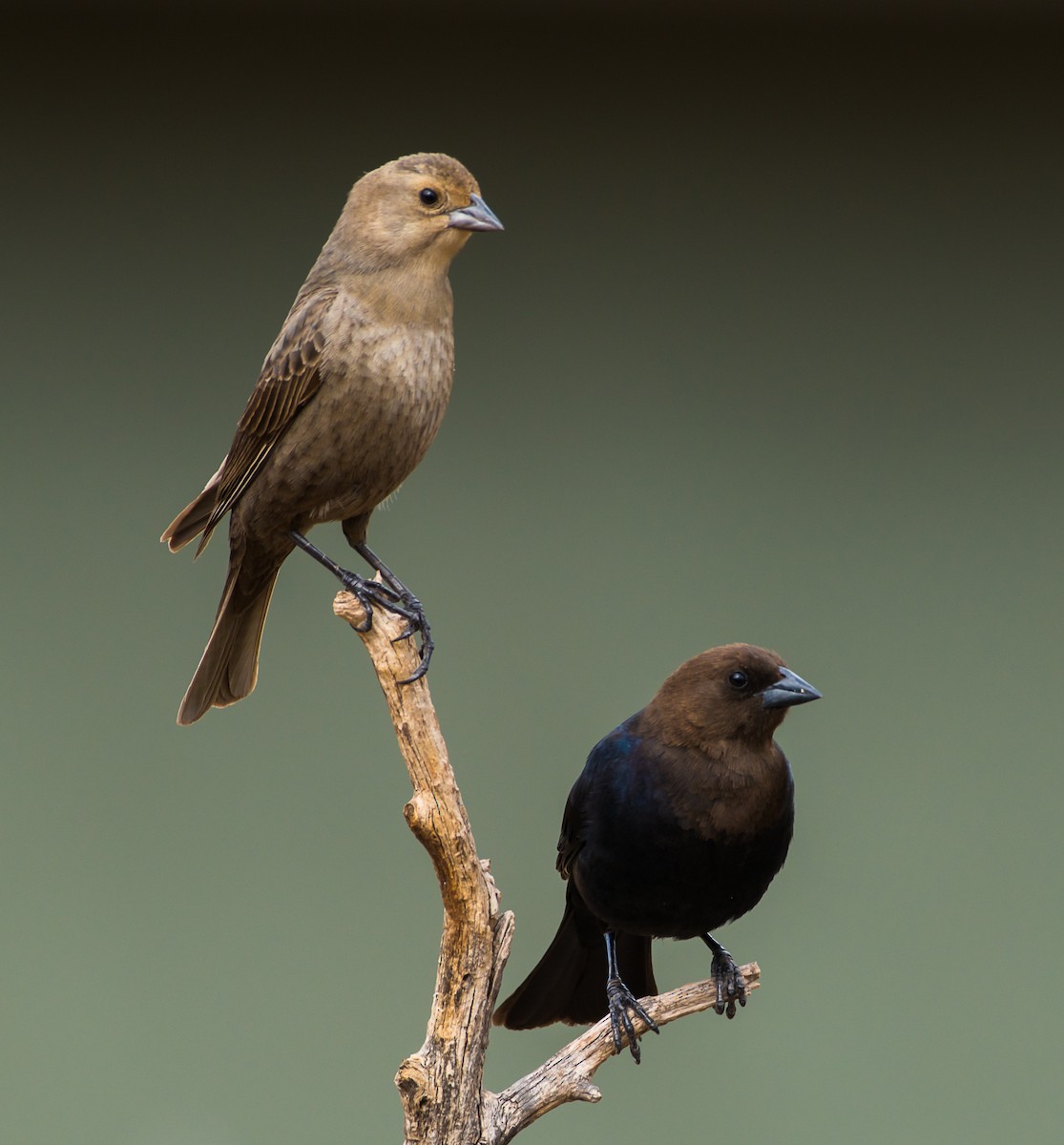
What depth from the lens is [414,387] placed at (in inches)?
107

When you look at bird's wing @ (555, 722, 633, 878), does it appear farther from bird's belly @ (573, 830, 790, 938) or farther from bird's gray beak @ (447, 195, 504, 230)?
bird's gray beak @ (447, 195, 504, 230)

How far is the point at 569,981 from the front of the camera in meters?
3.30

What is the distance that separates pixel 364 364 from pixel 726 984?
139 cm

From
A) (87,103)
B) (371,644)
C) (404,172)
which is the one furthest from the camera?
(87,103)

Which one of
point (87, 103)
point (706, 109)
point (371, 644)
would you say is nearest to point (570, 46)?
point (706, 109)

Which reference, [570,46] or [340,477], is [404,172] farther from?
[570,46]

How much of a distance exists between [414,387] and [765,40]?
2.53m

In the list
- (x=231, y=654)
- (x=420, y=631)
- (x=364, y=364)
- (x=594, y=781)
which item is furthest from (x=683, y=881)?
(x=364, y=364)

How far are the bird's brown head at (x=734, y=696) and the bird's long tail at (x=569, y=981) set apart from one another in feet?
1.82

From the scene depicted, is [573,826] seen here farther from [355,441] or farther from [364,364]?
[364,364]

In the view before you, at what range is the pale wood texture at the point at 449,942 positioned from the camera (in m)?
2.83

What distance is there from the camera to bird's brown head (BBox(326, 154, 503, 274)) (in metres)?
2.69

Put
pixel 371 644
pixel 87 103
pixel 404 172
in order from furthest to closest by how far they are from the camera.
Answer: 1. pixel 87 103
2. pixel 371 644
3. pixel 404 172

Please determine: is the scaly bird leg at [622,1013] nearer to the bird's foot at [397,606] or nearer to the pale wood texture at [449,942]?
the pale wood texture at [449,942]
